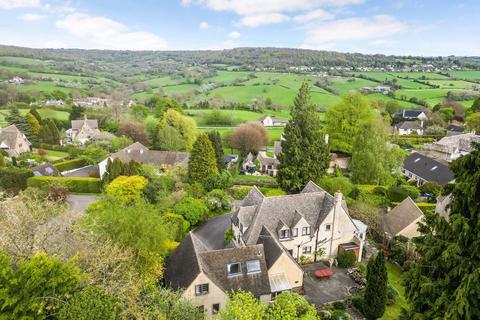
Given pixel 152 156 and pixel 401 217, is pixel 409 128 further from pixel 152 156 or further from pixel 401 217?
pixel 152 156

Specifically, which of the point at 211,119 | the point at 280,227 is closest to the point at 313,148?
the point at 280,227

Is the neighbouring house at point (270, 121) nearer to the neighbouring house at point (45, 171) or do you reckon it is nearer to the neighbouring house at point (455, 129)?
the neighbouring house at point (455, 129)

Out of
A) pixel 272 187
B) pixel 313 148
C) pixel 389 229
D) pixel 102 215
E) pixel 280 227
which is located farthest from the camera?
pixel 272 187

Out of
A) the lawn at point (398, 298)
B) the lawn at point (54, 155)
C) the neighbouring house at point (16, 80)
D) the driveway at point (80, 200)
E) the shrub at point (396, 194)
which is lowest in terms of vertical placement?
the lawn at point (398, 298)

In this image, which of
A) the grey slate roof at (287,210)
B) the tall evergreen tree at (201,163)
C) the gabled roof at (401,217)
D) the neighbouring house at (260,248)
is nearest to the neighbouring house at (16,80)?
the tall evergreen tree at (201,163)

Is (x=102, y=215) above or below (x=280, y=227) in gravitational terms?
above

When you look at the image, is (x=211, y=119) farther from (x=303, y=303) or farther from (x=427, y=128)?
(x=303, y=303)

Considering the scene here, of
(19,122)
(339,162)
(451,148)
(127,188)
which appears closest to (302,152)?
(339,162)

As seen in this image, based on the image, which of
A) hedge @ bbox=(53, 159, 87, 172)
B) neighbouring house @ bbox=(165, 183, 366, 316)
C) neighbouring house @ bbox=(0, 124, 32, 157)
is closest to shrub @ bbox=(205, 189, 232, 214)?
neighbouring house @ bbox=(165, 183, 366, 316)
